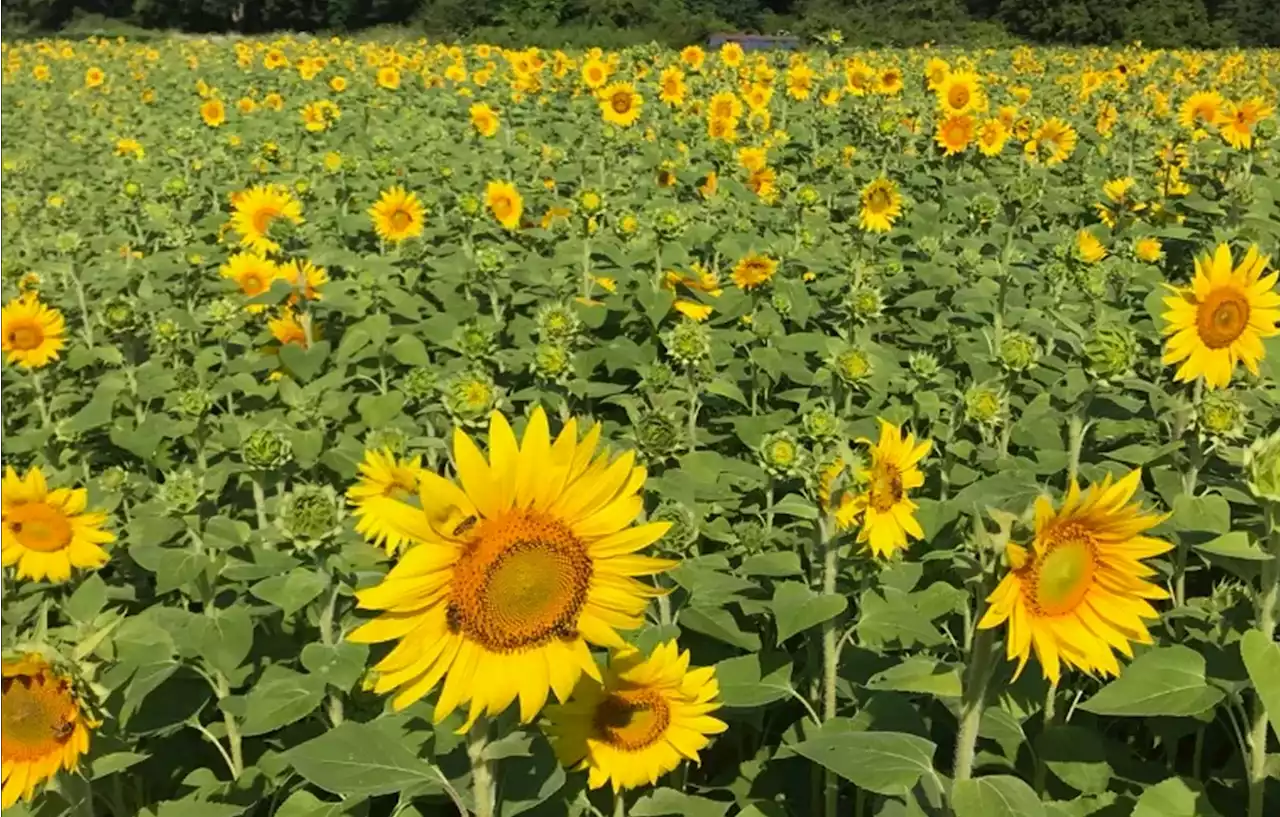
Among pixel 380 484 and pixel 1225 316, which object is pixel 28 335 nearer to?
pixel 380 484

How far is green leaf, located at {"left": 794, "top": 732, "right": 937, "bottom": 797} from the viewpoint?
1.51m

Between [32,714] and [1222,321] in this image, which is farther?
[1222,321]

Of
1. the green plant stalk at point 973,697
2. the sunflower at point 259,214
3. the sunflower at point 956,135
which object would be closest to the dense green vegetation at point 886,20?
the sunflower at point 956,135

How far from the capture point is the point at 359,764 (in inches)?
65.6

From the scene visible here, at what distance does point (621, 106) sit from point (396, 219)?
3.17 meters

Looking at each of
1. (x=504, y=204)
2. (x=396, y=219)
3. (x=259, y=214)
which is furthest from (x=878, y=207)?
(x=259, y=214)

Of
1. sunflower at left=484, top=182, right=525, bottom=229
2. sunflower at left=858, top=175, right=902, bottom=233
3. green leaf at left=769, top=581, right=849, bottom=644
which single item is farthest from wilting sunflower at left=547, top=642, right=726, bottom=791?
sunflower at left=484, top=182, right=525, bottom=229

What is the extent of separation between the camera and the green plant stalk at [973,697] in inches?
62.3

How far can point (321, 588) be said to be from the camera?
7.18ft

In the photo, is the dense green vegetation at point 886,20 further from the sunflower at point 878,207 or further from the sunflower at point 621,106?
the sunflower at point 878,207

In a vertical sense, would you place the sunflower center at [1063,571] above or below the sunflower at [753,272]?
above

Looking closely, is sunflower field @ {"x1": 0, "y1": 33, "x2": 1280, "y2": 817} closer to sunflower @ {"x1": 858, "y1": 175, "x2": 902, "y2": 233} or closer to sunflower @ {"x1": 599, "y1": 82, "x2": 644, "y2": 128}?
sunflower @ {"x1": 858, "y1": 175, "x2": 902, "y2": 233}

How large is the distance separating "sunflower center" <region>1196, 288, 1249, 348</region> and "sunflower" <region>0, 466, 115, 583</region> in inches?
112

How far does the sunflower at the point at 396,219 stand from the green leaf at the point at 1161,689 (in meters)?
4.26
